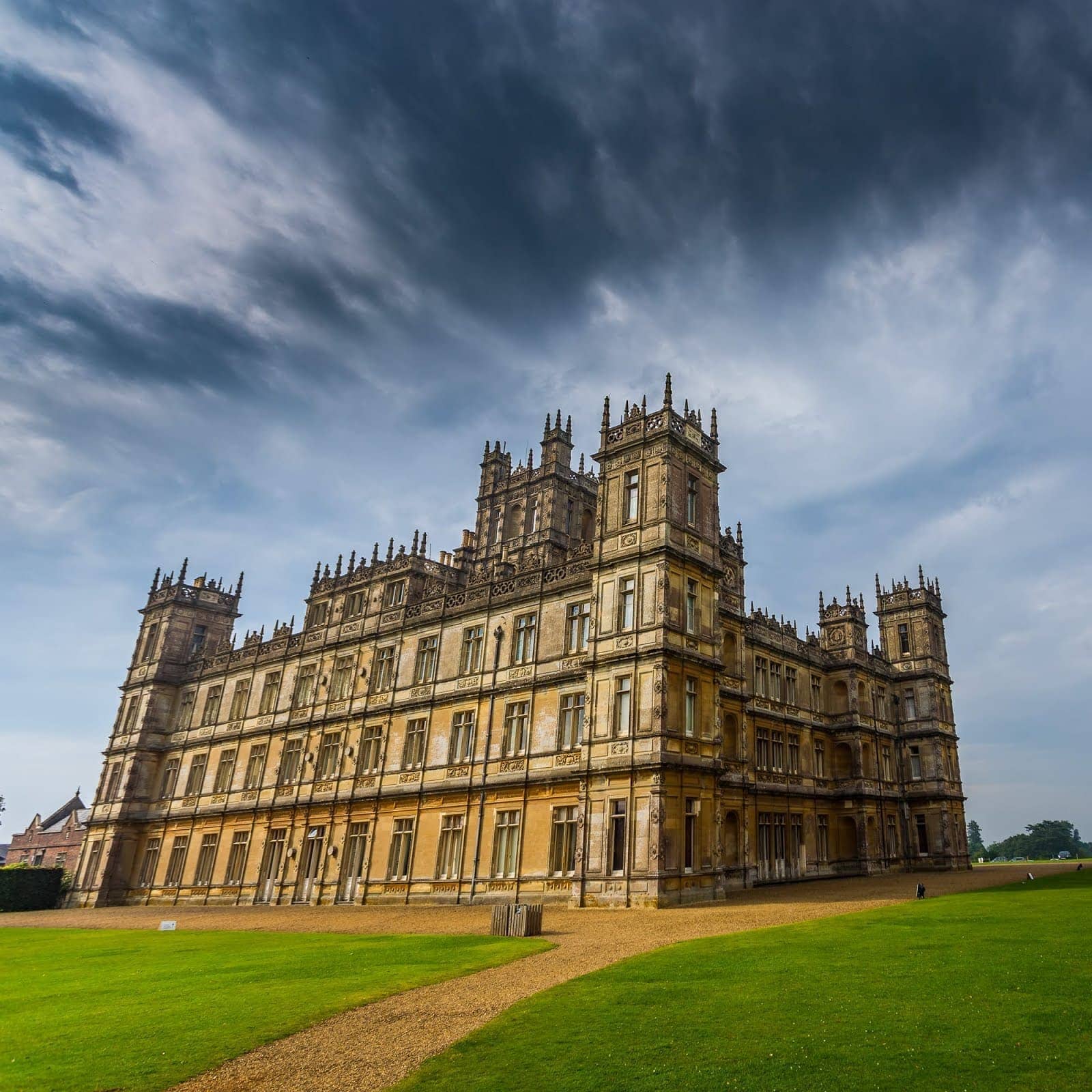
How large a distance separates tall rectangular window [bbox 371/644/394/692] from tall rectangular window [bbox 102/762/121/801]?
2346 centimetres

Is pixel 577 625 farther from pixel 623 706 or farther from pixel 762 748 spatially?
pixel 762 748

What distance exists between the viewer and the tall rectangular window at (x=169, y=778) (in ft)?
179

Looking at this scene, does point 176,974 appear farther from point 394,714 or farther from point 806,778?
point 806,778

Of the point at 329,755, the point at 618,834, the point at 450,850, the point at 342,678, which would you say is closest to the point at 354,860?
the point at 329,755

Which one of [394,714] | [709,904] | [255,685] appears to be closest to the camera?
[709,904]

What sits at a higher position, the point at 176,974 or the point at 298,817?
the point at 298,817

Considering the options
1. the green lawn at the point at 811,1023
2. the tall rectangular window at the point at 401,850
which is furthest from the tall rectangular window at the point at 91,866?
the green lawn at the point at 811,1023

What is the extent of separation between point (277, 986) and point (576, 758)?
19.1 m

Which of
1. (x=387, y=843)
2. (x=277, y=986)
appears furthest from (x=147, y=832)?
(x=277, y=986)

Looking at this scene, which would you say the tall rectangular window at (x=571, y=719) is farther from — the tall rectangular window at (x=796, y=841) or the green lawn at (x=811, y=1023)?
the green lawn at (x=811, y=1023)

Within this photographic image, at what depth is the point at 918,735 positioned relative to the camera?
182 ft

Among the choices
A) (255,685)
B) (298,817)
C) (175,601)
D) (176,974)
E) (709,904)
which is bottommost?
(176,974)

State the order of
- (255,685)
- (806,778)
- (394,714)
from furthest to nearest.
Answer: (255,685)
(806,778)
(394,714)

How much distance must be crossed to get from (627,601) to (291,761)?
82.6 feet
